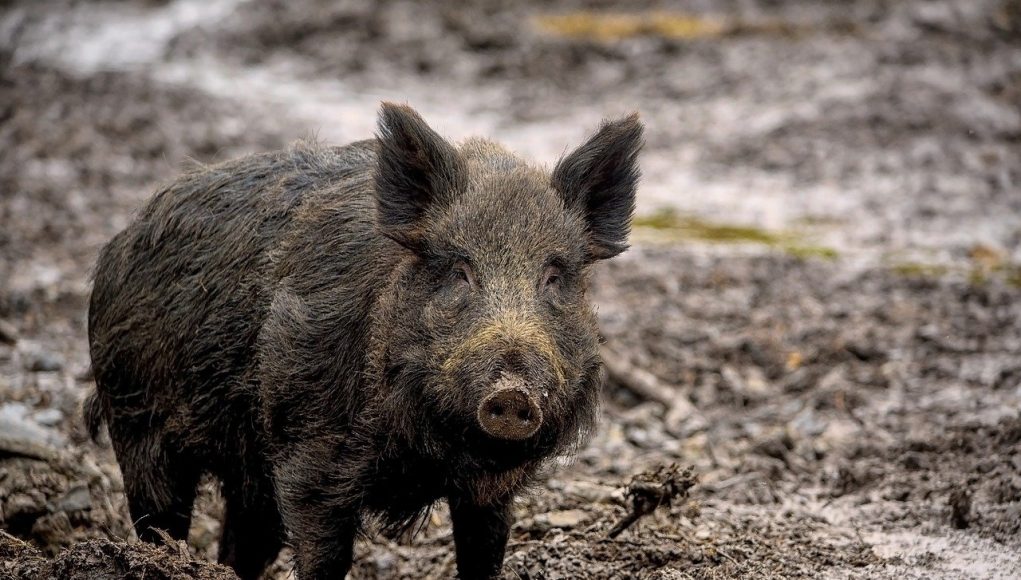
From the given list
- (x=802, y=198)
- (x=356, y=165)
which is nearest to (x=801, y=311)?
(x=802, y=198)

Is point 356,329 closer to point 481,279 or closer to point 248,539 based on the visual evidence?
point 481,279

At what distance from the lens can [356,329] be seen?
16.4 ft

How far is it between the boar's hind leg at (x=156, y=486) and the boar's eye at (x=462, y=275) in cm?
183

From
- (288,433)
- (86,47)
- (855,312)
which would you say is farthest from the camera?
(86,47)


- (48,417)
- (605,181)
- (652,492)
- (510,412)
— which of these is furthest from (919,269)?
(510,412)

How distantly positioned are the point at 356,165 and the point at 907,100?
11.6m

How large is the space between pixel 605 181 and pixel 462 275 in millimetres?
833

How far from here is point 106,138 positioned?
1371 centimetres

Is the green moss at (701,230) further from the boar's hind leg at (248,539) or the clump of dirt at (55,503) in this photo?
the clump of dirt at (55,503)

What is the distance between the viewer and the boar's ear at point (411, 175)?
4.85 meters

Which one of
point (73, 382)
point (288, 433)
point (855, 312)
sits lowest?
point (855, 312)

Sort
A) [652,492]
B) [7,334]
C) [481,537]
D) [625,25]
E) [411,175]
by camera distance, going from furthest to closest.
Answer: [625,25] → [7,334] → [652,492] → [481,537] → [411,175]

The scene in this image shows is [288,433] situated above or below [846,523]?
above

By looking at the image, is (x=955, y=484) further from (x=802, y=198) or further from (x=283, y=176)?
(x=802, y=198)
